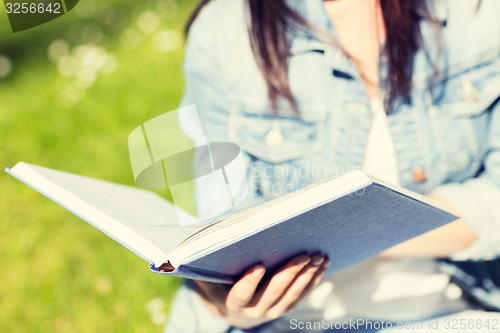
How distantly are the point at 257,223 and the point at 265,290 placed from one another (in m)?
0.25

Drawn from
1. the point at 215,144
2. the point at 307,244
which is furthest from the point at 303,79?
the point at 307,244

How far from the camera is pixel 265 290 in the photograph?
963mm

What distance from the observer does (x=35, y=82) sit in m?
2.89

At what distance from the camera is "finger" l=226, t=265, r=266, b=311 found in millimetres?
914

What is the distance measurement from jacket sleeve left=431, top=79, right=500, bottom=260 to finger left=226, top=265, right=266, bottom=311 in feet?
1.64

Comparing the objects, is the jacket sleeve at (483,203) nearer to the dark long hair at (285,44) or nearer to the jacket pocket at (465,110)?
the jacket pocket at (465,110)

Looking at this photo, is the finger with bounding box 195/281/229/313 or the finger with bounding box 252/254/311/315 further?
the finger with bounding box 195/281/229/313

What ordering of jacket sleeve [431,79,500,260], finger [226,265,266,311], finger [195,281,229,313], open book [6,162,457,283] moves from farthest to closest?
jacket sleeve [431,79,500,260] < finger [195,281,229,313] < finger [226,265,266,311] < open book [6,162,457,283]

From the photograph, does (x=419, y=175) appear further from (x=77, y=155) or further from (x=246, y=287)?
(x=77, y=155)

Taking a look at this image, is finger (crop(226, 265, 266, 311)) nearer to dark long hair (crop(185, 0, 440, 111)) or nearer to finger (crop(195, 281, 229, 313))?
finger (crop(195, 281, 229, 313))

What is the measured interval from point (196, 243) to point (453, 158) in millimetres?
714

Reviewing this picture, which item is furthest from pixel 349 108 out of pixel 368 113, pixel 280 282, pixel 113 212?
pixel 113 212

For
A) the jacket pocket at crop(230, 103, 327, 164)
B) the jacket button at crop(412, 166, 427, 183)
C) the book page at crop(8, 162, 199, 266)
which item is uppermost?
the book page at crop(8, 162, 199, 266)

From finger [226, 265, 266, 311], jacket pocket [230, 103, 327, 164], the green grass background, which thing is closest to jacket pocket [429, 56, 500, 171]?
jacket pocket [230, 103, 327, 164]
